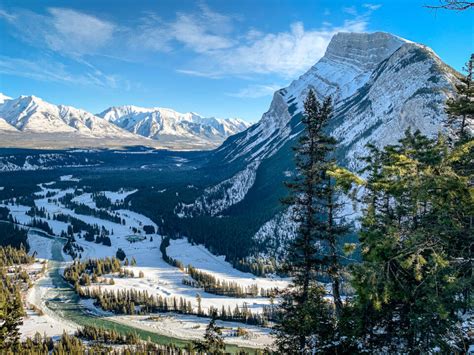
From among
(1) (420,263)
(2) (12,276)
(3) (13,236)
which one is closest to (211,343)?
(1) (420,263)

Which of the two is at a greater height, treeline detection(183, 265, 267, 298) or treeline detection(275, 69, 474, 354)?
treeline detection(275, 69, 474, 354)

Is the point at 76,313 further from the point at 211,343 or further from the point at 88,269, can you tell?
the point at 211,343

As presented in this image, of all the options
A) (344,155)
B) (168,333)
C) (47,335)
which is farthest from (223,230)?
(47,335)

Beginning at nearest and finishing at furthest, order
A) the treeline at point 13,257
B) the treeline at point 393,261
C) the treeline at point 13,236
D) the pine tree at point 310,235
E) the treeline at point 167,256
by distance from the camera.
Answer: the treeline at point 393,261
the pine tree at point 310,235
the treeline at point 13,257
the treeline at point 167,256
the treeline at point 13,236

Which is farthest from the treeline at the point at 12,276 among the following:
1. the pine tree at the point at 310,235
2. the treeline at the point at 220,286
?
the pine tree at the point at 310,235

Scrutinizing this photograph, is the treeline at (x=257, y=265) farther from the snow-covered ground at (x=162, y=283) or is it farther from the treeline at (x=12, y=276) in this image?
the treeline at (x=12, y=276)

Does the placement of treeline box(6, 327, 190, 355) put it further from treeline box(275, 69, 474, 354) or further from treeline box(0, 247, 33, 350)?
Result: treeline box(275, 69, 474, 354)

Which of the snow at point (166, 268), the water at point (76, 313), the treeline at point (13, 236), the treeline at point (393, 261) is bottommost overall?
the water at point (76, 313)

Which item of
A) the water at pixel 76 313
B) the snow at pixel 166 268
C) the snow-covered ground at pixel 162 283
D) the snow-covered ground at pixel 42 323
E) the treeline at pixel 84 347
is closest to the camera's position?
the treeline at pixel 84 347

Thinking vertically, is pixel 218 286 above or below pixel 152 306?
above

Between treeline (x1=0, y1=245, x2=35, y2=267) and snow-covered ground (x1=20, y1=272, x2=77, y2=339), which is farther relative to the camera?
→ treeline (x1=0, y1=245, x2=35, y2=267)

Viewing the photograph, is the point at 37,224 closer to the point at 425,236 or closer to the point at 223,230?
the point at 223,230

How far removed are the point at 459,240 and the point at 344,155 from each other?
516ft

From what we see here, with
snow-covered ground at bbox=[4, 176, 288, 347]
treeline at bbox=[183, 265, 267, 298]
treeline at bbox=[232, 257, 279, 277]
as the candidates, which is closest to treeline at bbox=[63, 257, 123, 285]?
snow-covered ground at bbox=[4, 176, 288, 347]
